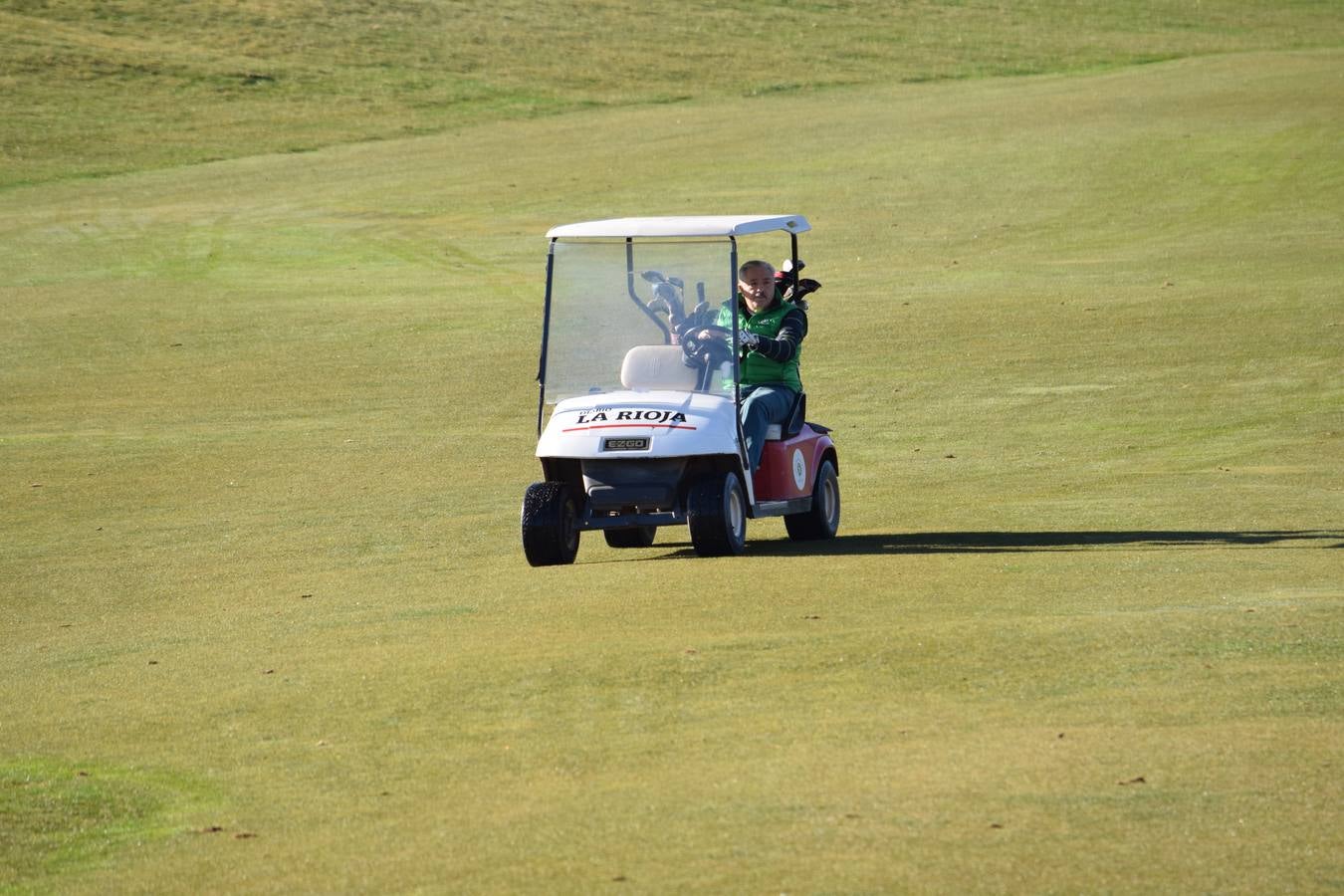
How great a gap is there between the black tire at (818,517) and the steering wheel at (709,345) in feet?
4.11

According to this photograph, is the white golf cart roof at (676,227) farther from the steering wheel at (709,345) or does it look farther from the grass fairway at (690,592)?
the grass fairway at (690,592)

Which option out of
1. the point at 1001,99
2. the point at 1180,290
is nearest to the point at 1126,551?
the point at 1180,290

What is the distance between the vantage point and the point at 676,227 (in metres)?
12.4

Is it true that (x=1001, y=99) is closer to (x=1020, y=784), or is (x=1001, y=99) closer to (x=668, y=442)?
(x=668, y=442)

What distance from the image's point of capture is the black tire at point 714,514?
38.7 ft

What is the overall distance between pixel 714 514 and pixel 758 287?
1.87m

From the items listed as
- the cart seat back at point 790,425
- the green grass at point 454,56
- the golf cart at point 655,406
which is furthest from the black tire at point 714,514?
the green grass at point 454,56

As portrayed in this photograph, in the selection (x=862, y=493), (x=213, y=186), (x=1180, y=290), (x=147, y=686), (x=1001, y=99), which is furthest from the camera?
(x=1001, y=99)

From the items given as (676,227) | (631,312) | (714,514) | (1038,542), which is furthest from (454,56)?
(714,514)

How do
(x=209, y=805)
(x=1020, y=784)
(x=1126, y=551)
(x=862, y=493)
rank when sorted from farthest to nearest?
(x=862, y=493)
(x=1126, y=551)
(x=209, y=805)
(x=1020, y=784)

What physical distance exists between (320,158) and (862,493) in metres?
28.0

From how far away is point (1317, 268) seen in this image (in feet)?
88.7

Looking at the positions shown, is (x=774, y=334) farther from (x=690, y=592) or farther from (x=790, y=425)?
(x=690, y=592)

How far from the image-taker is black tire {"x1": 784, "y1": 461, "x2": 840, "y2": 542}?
43.5 ft
